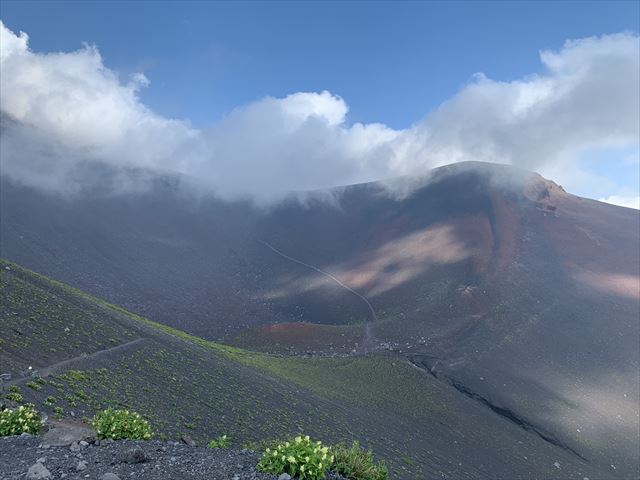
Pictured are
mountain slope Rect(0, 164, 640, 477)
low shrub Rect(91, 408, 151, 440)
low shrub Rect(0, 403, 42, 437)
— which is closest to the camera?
low shrub Rect(91, 408, 151, 440)

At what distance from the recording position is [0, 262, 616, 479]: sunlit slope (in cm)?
1697

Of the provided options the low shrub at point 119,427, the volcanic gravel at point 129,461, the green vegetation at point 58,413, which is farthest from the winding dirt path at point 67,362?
the volcanic gravel at point 129,461

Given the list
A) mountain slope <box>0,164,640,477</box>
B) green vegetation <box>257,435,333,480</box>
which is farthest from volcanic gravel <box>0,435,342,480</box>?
mountain slope <box>0,164,640,477</box>

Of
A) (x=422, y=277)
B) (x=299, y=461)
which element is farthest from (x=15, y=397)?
(x=422, y=277)

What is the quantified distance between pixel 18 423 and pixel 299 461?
6203mm

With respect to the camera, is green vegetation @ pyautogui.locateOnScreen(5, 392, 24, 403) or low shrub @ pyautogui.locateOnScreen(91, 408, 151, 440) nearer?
low shrub @ pyautogui.locateOnScreen(91, 408, 151, 440)

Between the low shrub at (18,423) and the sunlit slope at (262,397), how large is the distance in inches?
127

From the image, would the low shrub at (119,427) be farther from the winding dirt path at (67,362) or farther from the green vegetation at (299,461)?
the winding dirt path at (67,362)

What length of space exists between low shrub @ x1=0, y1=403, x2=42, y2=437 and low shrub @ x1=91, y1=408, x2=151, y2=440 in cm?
146

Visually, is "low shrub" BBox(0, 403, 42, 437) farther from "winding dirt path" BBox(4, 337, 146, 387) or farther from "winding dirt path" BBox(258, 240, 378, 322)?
"winding dirt path" BBox(258, 240, 378, 322)

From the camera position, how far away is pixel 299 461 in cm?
720

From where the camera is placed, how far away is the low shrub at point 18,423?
9.24 metres

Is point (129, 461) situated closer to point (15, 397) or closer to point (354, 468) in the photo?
point (354, 468)

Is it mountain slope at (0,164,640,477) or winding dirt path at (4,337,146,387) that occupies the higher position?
mountain slope at (0,164,640,477)
